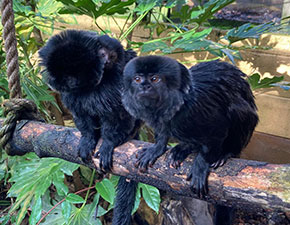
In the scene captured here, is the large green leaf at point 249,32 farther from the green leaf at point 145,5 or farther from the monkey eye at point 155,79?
the monkey eye at point 155,79

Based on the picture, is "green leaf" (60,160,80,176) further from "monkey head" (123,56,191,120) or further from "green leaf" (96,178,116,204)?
"monkey head" (123,56,191,120)

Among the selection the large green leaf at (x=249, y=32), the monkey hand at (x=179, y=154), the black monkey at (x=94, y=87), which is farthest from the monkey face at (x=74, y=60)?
the large green leaf at (x=249, y=32)

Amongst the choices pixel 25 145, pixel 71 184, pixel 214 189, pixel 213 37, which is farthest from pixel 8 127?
pixel 213 37

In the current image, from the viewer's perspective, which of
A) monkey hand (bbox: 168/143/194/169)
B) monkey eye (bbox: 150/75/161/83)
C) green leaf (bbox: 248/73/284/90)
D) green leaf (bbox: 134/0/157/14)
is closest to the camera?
monkey eye (bbox: 150/75/161/83)

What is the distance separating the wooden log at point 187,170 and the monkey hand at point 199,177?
0.07ft

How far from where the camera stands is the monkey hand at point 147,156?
1.44m

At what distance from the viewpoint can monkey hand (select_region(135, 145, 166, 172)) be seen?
1436 millimetres

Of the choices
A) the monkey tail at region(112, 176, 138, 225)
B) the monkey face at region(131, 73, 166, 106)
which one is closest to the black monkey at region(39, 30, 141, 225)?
the monkey tail at region(112, 176, 138, 225)

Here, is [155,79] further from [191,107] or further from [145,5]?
[145,5]

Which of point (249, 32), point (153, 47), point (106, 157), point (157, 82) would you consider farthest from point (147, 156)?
point (249, 32)

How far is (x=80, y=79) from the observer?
60.8 inches

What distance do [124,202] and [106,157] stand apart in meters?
0.37

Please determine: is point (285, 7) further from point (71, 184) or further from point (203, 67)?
point (71, 184)

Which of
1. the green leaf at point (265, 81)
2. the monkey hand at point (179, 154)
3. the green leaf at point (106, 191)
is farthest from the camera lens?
the green leaf at point (265, 81)
